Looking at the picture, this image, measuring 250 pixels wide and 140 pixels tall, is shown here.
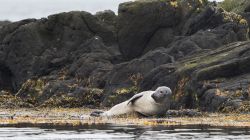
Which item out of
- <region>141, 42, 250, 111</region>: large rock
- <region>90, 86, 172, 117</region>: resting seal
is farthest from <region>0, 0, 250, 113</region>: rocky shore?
<region>90, 86, 172, 117</region>: resting seal

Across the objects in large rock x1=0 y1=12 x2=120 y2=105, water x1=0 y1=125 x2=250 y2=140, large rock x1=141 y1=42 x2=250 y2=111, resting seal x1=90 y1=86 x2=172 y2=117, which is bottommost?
water x1=0 y1=125 x2=250 y2=140

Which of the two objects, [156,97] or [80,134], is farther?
[156,97]

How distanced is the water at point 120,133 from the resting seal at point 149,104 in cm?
720

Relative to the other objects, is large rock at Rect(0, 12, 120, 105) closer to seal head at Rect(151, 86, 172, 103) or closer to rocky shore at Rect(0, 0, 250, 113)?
rocky shore at Rect(0, 0, 250, 113)

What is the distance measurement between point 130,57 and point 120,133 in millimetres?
33975

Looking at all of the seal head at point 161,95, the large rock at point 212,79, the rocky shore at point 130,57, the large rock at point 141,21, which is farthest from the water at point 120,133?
the large rock at point 141,21

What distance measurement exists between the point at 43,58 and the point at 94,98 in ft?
40.0

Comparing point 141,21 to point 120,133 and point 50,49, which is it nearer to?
point 50,49

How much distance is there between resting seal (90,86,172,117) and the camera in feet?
96.2

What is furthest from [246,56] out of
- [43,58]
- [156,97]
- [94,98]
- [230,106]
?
[43,58]

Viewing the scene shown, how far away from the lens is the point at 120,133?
758 inches

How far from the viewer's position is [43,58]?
183ft

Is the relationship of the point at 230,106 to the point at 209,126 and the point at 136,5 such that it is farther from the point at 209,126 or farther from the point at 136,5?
the point at 136,5

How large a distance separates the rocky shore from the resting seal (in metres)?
3.88
